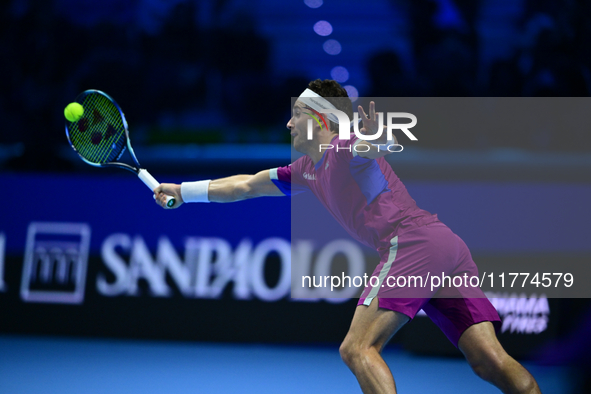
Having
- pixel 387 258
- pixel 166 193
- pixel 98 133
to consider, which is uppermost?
pixel 98 133

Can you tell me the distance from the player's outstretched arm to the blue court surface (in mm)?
1544

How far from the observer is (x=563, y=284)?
4898 millimetres

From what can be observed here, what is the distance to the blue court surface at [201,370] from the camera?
438 cm

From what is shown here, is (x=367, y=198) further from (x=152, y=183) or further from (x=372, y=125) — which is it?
(x=152, y=183)

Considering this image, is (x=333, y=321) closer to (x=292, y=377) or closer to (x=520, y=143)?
(x=292, y=377)

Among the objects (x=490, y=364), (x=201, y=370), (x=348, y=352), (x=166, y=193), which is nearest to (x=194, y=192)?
(x=166, y=193)

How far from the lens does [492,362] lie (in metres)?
2.77

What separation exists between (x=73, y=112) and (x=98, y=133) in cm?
19

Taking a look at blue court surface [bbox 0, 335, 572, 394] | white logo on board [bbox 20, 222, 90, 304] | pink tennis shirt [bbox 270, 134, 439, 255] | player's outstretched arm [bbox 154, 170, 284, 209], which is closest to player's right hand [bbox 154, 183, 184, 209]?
player's outstretched arm [bbox 154, 170, 284, 209]

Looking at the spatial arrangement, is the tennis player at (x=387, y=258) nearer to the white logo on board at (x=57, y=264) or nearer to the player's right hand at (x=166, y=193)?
the player's right hand at (x=166, y=193)

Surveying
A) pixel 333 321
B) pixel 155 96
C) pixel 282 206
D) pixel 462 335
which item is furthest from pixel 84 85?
pixel 462 335

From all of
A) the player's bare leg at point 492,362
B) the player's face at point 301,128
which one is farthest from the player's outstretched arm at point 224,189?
the player's bare leg at point 492,362

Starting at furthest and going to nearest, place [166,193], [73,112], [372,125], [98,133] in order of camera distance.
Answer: [98,133], [73,112], [166,193], [372,125]

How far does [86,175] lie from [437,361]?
3.43 meters
